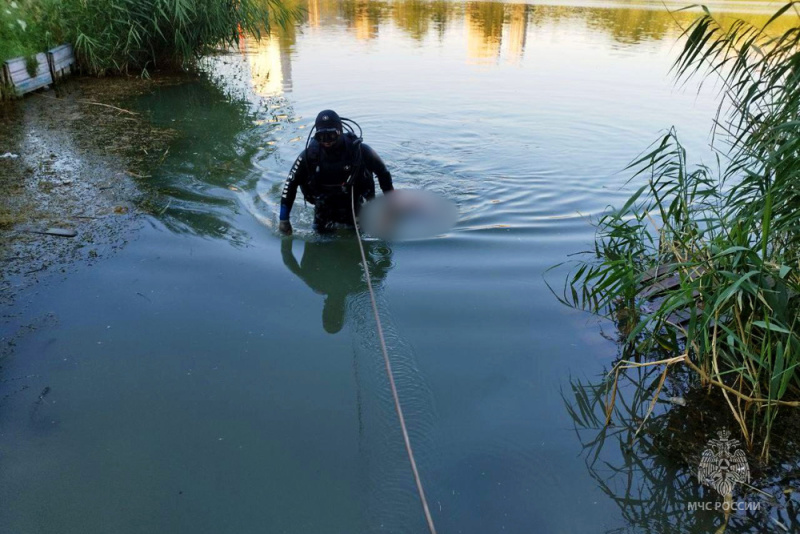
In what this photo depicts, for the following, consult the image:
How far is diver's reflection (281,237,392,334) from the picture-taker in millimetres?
4093

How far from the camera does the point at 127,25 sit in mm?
9859

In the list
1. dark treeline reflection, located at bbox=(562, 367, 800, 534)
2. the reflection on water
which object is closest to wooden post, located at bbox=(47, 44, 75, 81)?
the reflection on water

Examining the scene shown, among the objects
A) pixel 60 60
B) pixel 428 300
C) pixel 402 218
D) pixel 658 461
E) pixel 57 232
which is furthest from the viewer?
pixel 60 60

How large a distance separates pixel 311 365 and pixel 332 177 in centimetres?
193

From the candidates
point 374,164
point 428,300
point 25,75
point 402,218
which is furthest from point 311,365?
point 25,75

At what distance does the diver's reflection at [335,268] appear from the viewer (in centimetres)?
409

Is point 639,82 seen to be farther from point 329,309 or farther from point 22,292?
point 22,292

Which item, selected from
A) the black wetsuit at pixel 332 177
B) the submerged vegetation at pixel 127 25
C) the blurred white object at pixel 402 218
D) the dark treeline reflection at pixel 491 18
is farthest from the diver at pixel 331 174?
the dark treeline reflection at pixel 491 18

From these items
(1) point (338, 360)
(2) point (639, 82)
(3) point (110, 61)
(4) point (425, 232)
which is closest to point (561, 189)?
(4) point (425, 232)

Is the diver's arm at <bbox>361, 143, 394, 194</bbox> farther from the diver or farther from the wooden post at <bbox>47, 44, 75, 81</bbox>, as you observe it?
the wooden post at <bbox>47, 44, 75, 81</bbox>

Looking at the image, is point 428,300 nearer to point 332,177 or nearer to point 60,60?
Answer: point 332,177

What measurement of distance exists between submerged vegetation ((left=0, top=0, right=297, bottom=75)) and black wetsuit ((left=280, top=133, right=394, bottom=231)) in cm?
616

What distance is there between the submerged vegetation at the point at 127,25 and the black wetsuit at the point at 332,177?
6157mm

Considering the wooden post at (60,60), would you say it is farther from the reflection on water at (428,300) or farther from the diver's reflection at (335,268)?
the diver's reflection at (335,268)
